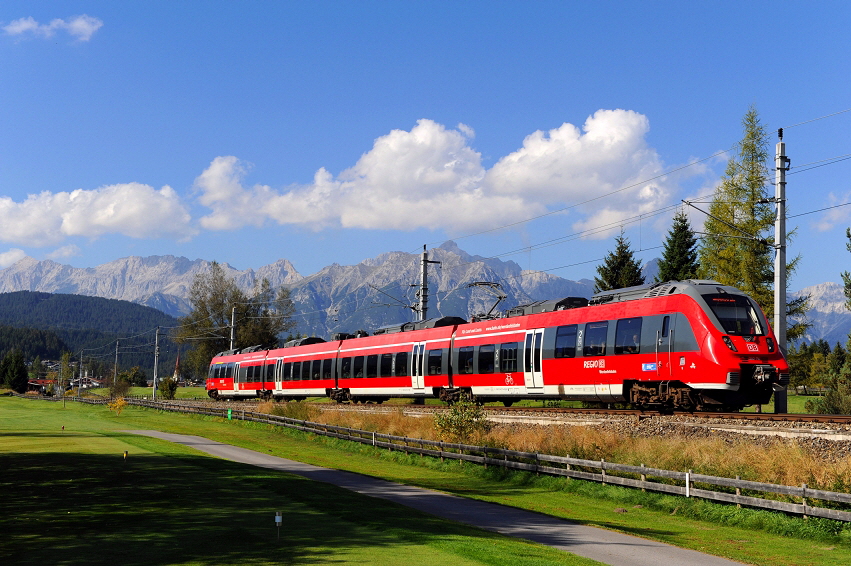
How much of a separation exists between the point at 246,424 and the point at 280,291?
6596 cm

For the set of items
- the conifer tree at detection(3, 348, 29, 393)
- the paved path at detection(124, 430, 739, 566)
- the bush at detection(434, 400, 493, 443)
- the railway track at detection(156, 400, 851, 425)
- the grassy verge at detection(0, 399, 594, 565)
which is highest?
the railway track at detection(156, 400, 851, 425)

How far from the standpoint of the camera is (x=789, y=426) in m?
23.4

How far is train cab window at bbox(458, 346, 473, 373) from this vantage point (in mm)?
40750

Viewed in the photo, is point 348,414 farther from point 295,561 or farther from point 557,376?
point 295,561

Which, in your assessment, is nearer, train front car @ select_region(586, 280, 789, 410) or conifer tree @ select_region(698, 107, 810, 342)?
train front car @ select_region(586, 280, 789, 410)

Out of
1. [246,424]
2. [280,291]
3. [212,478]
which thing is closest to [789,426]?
[212,478]

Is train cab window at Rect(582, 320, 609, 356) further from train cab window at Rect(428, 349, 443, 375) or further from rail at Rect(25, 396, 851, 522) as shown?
train cab window at Rect(428, 349, 443, 375)

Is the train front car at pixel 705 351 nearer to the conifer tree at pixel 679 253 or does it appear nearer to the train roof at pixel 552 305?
the train roof at pixel 552 305

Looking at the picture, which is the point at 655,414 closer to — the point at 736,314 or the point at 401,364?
the point at 736,314

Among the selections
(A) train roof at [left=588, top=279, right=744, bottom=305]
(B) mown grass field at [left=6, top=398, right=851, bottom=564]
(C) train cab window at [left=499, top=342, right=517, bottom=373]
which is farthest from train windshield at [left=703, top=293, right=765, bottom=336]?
(C) train cab window at [left=499, top=342, right=517, bottom=373]

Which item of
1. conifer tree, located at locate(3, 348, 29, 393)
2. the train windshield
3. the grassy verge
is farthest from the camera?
conifer tree, located at locate(3, 348, 29, 393)

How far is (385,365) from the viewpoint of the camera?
49.7 metres

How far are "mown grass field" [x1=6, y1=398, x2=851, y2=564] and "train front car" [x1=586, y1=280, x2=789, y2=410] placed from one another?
5.05 meters

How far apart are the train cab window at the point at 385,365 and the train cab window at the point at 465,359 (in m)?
8.23
